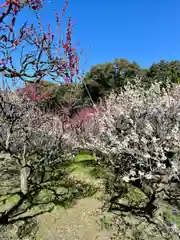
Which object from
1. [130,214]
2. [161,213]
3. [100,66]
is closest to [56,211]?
[130,214]

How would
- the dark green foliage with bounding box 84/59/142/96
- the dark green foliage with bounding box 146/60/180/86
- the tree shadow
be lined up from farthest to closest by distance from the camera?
the dark green foliage with bounding box 84/59/142/96 < the dark green foliage with bounding box 146/60/180/86 < the tree shadow

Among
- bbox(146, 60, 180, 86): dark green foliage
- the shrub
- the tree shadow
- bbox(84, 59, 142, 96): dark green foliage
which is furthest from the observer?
bbox(84, 59, 142, 96): dark green foliage

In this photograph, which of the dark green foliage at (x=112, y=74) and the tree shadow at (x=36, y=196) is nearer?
the tree shadow at (x=36, y=196)

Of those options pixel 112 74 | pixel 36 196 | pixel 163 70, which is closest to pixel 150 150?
pixel 36 196

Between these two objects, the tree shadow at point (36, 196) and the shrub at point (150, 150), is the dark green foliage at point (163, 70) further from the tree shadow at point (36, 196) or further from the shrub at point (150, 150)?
the tree shadow at point (36, 196)

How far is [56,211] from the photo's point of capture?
4.38 metres

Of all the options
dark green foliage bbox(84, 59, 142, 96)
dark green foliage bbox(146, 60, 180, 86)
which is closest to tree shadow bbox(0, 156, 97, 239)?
dark green foliage bbox(146, 60, 180, 86)

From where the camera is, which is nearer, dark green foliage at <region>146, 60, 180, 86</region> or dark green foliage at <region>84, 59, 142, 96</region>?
dark green foliage at <region>146, 60, 180, 86</region>

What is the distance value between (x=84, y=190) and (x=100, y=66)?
18392mm

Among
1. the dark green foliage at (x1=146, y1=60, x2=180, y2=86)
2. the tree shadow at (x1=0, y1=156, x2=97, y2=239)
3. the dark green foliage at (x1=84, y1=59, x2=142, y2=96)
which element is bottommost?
the tree shadow at (x1=0, y1=156, x2=97, y2=239)

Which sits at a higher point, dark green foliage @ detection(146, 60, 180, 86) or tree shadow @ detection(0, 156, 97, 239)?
dark green foliage @ detection(146, 60, 180, 86)

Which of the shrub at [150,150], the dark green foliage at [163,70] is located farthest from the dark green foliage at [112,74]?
the shrub at [150,150]

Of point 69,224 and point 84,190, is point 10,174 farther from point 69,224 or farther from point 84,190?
point 69,224

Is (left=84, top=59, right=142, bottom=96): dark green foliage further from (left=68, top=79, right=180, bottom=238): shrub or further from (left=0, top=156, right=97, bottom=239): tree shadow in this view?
(left=0, top=156, right=97, bottom=239): tree shadow
